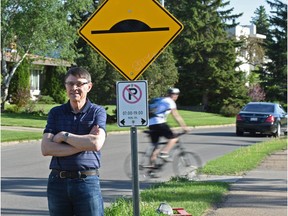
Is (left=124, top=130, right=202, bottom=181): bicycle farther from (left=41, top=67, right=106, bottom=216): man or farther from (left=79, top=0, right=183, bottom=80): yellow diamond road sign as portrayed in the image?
(left=41, top=67, right=106, bottom=216): man

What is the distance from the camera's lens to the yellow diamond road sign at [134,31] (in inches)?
244

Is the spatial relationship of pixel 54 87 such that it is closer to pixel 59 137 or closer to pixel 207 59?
pixel 207 59

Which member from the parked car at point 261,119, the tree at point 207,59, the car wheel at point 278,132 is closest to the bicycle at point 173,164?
the parked car at point 261,119

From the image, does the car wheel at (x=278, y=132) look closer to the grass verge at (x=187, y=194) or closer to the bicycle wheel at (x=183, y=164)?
the grass verge at (x=187, y=194)

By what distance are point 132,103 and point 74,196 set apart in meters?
1.49

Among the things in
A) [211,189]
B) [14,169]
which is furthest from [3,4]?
[211,189]

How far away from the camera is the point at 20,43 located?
3556 centimetres

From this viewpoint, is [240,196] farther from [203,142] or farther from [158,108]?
[203,142]

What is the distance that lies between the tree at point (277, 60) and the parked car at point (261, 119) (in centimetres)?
3555

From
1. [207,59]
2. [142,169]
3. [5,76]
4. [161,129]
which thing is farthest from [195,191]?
[207,59]

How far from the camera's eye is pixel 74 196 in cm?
482

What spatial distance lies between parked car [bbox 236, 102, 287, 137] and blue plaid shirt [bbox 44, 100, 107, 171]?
2155 cm

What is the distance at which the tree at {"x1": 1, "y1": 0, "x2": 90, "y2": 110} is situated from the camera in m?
34.5

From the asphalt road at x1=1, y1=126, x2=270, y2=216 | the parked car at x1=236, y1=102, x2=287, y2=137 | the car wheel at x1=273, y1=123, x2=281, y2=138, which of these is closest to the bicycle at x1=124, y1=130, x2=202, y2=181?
the asphalt road at x1=1, y1=126, x2=270, y2=216
